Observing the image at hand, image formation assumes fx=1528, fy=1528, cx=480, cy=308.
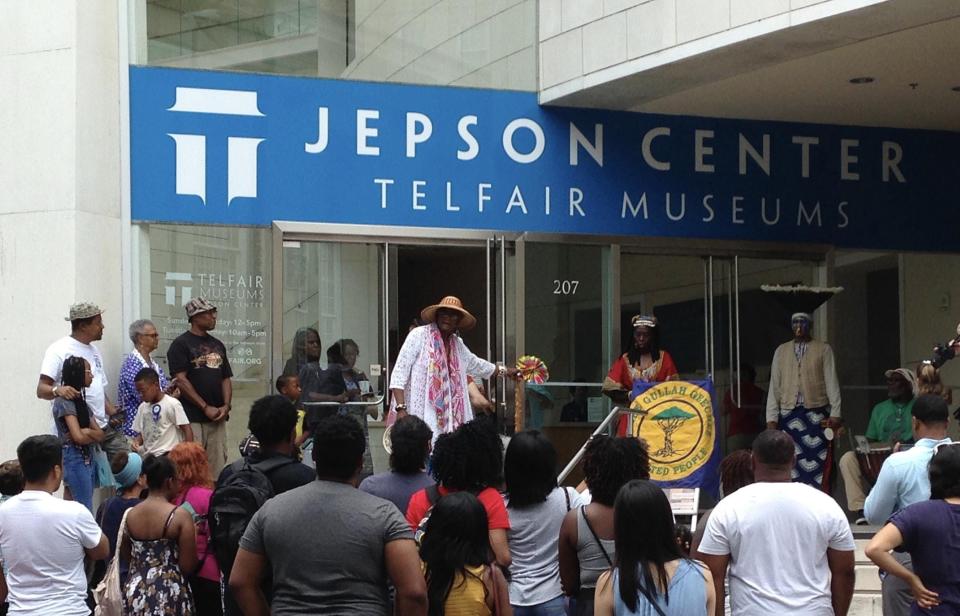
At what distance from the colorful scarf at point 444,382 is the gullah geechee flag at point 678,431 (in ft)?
4.53

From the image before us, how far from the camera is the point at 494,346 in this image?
13086 mm

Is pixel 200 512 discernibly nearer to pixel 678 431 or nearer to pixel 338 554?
pixel 338 554

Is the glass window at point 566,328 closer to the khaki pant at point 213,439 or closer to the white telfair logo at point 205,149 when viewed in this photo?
the white telfair logo at point 205,149

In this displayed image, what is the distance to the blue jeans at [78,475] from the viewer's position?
10.6 m

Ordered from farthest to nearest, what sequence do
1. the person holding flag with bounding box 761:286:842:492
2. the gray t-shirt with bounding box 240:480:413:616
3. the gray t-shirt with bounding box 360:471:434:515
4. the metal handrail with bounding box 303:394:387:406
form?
the person holding flag with bounding box 761:286:842:492, the metal handrail with bounding box 303:394:387:406, the gray t-shirt with bounding box 360:471:434:515, the gray t-shirt with bounding box 240:480:413:616

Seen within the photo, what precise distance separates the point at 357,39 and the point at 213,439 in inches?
145

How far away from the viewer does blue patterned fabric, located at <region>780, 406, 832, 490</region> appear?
13.0m

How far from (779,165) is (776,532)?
8.65 m

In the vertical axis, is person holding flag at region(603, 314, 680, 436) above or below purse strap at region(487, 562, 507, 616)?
above

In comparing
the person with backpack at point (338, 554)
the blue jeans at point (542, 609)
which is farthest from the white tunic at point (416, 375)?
the person with backpack at point (338, 554)

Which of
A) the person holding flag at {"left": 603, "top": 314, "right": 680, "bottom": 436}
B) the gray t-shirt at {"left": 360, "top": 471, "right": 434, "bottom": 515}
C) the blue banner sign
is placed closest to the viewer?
the gray t-shirt at {"left": 360, "top": 471, "right": 434, "bottom": 515}

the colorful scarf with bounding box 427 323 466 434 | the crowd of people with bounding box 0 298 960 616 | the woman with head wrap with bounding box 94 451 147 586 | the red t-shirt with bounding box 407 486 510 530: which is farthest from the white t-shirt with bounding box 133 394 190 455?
the red t-shirt with bounding box 407 486 510 530

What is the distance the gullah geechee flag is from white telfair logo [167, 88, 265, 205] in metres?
3.73

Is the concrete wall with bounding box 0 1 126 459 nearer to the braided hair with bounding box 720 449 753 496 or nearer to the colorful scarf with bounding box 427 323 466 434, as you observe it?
the colorful scarf with bounding box 427 323 466 434
